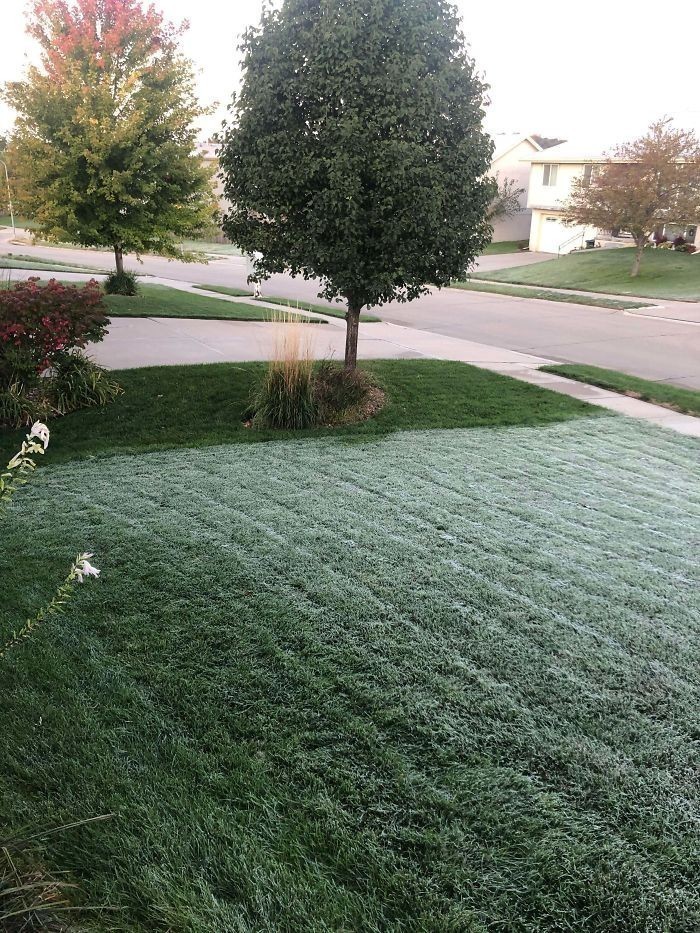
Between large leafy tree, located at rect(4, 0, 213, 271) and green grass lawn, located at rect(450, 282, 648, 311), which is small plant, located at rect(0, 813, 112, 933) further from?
green grass lawn, located at rect(450, 282, 648, 311)

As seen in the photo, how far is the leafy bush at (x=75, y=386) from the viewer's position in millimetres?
7898

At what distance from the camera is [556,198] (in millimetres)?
39688

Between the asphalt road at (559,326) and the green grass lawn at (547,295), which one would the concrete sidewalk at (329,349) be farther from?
the green grass lawn at (547,295)

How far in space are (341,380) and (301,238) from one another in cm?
159

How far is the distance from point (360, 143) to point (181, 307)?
31.6ft

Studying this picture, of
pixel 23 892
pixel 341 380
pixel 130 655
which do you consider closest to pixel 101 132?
pixel 341 380

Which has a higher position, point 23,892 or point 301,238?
point 301,238

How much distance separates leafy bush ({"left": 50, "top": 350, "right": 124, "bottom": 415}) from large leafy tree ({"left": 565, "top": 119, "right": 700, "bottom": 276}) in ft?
76.3

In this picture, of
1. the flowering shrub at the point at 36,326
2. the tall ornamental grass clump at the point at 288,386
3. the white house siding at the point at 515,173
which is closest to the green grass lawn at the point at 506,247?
the white house siding at the point at 515,173

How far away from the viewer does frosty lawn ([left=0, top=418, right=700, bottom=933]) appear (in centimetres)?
232

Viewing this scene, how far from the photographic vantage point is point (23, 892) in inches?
87.6

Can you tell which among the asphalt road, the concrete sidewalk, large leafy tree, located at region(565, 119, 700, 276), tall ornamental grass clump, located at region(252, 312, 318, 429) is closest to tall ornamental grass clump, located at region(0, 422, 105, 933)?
tall ornamental grass clump, located at region(252, 312, 318, 429)

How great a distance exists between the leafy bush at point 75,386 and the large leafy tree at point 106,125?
21.7 ft

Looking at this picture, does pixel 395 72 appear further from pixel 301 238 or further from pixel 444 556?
pixel 444 556
